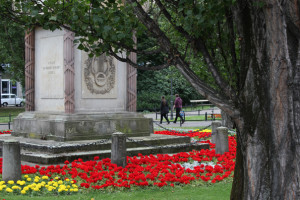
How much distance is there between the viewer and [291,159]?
5.18 meters

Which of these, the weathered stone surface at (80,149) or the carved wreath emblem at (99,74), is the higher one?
the carved wreath emblem at (99,74)

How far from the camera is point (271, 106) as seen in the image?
5.17 metres

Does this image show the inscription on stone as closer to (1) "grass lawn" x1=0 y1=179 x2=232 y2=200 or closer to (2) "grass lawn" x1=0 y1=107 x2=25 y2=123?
(1) "grass lawn" x1=0 y1=179 x2=232 y2=200

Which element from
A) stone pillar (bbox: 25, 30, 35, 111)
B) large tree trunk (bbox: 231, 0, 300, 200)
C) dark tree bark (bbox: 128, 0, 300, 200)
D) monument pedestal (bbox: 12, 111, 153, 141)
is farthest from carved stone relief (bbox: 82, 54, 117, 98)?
large tree trunk (bbox: 231, 0, 300, 200)

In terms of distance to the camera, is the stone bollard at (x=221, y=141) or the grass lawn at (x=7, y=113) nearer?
the stone bollard at (x=221, y=141)

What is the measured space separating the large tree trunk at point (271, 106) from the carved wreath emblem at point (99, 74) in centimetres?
872

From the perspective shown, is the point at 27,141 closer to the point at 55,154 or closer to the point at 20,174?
the point at 55,154

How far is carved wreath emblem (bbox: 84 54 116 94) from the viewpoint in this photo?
13641 mm

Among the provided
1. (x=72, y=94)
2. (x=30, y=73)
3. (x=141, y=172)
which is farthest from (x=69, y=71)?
(x=141, y=172)

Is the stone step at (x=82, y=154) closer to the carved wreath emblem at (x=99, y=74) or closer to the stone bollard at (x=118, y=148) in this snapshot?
the stone bollard at (x=118, y=148)

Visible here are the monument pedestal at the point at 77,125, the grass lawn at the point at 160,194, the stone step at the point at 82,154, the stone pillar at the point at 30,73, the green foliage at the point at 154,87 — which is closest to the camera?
the grass lawn at the point at 160,194

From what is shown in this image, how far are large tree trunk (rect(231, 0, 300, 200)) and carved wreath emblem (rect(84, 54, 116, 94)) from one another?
872 centimetres

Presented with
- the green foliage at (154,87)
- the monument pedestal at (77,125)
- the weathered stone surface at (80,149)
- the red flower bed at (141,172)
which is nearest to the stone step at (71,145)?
the weathered stone surface at (80,149)

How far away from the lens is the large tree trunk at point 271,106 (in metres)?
5.09
